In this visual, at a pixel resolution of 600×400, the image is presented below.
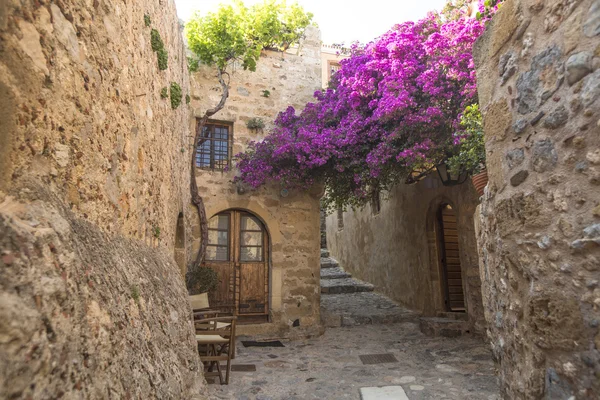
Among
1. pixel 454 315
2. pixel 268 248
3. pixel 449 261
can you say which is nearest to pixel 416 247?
pixel 449 261

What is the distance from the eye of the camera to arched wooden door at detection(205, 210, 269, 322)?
723 cm

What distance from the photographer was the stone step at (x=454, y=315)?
7395 mm

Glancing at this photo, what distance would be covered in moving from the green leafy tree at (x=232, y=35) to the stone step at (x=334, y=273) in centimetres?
660

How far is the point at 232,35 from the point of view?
754 cm

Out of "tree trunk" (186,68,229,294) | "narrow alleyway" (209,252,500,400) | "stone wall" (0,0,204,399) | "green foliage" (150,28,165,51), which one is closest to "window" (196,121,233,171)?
"tree trunk" (186,68,229,294)

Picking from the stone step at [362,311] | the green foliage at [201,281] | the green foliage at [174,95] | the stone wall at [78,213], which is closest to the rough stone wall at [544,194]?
the stone wall at [78,213]

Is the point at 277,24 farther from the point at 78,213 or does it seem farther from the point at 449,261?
the point at 78,213

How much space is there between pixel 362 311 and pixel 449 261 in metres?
2.20

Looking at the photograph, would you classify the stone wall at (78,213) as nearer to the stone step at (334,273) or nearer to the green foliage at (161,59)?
the green foliage at (161,59)

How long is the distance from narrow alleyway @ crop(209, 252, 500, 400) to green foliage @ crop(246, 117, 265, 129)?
3893 mm

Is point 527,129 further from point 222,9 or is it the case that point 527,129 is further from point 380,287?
point 380,287

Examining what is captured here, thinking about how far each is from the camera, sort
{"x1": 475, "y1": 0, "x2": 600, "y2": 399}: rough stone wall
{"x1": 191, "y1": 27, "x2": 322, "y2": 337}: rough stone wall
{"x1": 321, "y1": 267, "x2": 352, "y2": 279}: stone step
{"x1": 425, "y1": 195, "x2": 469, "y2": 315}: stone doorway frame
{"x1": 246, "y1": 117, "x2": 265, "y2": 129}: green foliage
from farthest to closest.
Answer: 1. {"x1": 321, "y1": 267, "x2": 352, "y2": 279}: stone step
2. {"x1": 425, "y1": 195, "x2": 469, "y2": 315}: stone doorway frame
3. {"x1": 246, "y1": 117, "x2": 265, "y2": 129}: green foliage
4. {"x1": 191, "y1": 27, "x2": 322, "y2": 337}: rough stone wall
5. {"x1": 475, "y1": 0, "x2": 600, "y2": 399}: rough stone wall

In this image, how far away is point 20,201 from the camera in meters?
1.24

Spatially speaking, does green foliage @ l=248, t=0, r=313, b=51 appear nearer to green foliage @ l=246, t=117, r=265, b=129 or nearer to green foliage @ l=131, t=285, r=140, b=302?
green foliage @ l=246, t=117, r=265, b=129
